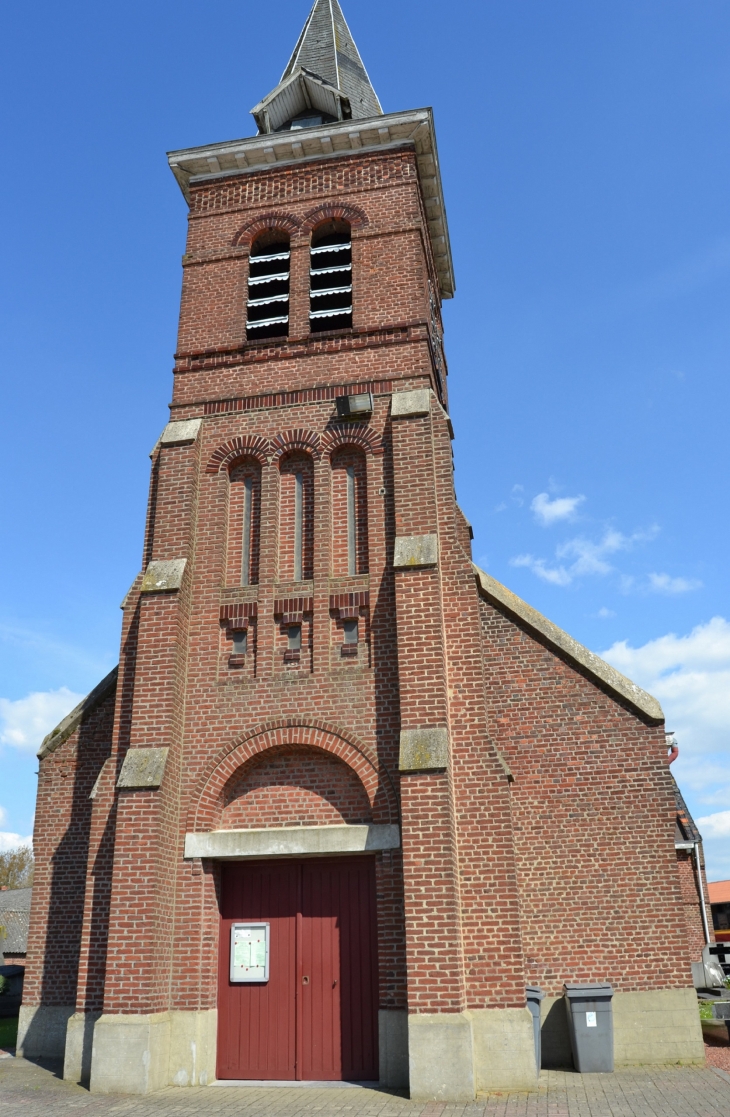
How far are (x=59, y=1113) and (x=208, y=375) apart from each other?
1039 centimetres

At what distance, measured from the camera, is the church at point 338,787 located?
33.8 ft

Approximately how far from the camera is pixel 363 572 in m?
12.5

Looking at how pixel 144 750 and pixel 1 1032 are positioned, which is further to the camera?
pixel 1 1032

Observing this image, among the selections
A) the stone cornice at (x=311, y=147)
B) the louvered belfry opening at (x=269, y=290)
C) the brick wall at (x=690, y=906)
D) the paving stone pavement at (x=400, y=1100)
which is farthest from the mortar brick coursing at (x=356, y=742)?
the brick wall at (x=690, y=906)

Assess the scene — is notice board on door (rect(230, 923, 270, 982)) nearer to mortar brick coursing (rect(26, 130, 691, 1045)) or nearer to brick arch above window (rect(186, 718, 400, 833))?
mortar brick coursing (rect(26, 130, 691, 1045))

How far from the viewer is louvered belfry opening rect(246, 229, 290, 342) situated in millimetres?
14875

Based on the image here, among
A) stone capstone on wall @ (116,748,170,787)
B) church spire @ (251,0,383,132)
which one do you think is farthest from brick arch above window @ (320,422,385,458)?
church spire @ (251,0,383,132)

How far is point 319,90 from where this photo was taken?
17516 millimetres

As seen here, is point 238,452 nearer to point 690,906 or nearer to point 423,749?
point 423,749

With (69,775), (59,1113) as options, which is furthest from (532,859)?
(69,775)

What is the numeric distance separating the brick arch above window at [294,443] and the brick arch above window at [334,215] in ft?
14.4

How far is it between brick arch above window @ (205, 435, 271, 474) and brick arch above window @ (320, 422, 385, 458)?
3.13ft

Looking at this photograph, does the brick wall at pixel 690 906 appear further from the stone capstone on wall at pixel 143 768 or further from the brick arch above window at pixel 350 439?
the stone capstone on wall at pixel 143 768

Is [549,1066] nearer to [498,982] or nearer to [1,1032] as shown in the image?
[498,982]
